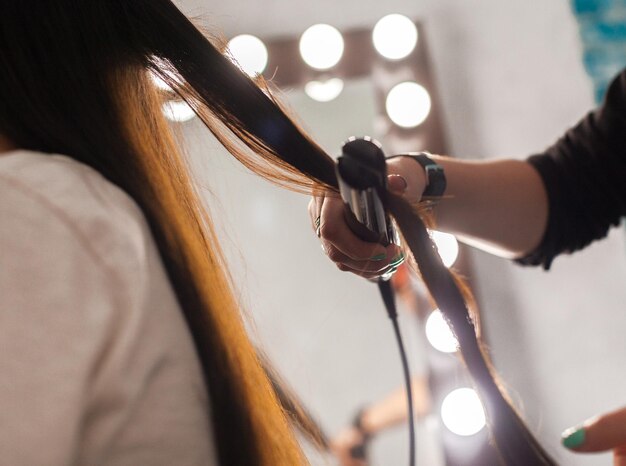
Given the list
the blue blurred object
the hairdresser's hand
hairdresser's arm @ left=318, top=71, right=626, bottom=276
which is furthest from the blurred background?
the hairdresser's hand

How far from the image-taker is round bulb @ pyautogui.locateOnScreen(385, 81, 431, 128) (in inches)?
49.1

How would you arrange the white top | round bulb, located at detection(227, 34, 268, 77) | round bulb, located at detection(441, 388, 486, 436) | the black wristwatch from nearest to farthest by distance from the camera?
the white top → the black wristwatch → round bulb, located at detection(441, 388, 486, 436) → round bulb, located at detection(227, 34, 268, 77)

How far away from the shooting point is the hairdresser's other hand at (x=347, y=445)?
108 centimetres

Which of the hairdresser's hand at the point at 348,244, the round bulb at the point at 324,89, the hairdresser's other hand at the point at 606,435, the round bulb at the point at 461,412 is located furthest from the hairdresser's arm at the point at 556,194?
the round bulb at the point at 324,89

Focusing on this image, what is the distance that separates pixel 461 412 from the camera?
1106mm

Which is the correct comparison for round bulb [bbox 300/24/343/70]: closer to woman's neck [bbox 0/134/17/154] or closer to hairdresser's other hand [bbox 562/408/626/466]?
woman's neck [bbox 0/134/17/154]

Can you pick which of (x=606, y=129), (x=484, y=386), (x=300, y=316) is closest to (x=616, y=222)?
(x=606, y=129)

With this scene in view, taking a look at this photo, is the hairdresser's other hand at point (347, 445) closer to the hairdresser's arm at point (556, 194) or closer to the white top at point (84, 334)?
the hairdresser's arm at point (556, 194)

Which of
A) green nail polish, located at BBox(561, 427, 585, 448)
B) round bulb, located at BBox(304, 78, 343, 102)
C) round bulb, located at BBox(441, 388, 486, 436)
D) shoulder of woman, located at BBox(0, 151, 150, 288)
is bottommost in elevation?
round bulb, located at BBox(441, 388, 486, 436)

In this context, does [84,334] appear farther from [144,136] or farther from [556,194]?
[556,194]

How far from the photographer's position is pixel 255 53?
1.24 metres

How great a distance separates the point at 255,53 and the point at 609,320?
944 mm

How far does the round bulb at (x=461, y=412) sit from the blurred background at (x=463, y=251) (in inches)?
0.4

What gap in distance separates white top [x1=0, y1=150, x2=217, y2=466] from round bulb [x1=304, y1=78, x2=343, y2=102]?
0.89 meters
